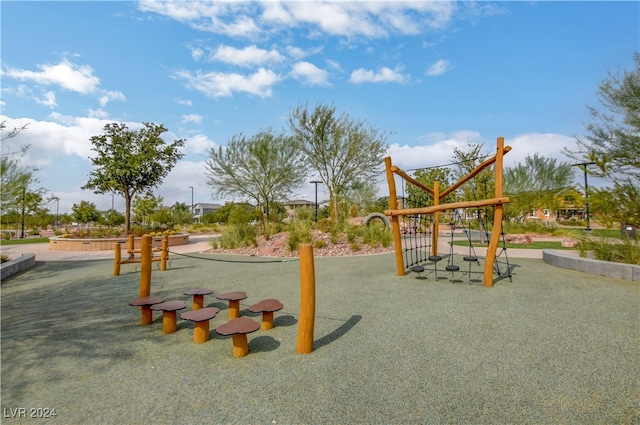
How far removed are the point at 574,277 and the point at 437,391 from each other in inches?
242

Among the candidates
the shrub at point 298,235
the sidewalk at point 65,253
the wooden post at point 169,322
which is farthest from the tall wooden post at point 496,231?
the sidewalk at point 65,253

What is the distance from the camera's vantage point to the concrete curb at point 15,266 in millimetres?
7950

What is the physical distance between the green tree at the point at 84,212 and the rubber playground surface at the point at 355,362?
91.0ft

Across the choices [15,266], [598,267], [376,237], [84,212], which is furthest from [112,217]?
[598,267]

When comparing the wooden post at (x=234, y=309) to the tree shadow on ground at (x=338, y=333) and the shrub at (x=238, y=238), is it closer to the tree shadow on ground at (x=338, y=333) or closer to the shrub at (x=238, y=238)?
the tree shadow on ground at (x=338, y=333)

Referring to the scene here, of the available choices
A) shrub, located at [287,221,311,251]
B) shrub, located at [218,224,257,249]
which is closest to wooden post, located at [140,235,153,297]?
shrub, located at [287,221,311,251]

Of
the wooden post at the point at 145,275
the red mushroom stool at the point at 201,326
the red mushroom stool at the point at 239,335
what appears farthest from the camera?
the wooden post at the point at 145,275

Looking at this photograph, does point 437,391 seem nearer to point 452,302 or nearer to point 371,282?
point 452,302

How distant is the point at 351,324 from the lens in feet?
14.0

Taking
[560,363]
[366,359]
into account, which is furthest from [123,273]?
[560,363]

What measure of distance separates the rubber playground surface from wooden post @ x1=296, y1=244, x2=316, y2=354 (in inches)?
5.6

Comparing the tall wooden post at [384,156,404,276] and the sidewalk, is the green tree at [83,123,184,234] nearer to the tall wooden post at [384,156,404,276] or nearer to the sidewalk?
the sidewalk

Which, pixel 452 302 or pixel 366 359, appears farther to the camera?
pixel 452 302

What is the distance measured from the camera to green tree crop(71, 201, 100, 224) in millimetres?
28400
